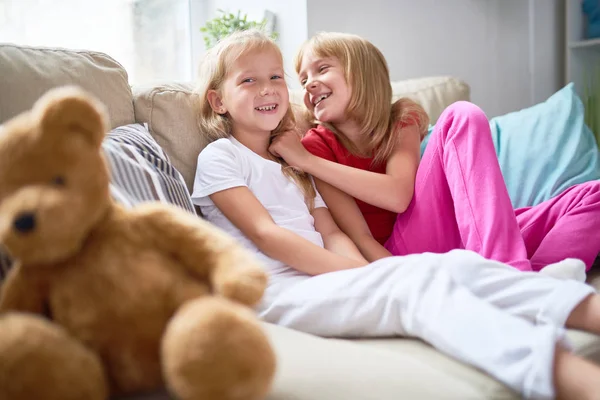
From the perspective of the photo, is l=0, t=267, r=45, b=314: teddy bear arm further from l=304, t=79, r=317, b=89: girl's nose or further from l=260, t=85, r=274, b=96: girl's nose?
l=304, t=79, r=317, b=89: girl's nose

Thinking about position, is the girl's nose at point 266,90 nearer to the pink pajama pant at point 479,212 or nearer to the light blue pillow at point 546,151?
the pink pajama pant at point 479,212

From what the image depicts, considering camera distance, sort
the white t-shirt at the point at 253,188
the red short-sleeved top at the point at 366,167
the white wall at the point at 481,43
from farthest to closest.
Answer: the white wall at the point at 481,43 → the red short-sleeved top at the point at 366,167 → the white t-shirt at the point at 253,188

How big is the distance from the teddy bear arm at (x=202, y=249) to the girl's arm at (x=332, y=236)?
2.30 feet

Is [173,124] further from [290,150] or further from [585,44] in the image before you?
Result: [585,44]

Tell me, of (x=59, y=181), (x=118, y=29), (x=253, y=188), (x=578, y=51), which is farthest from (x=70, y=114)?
(x=578, y=51)

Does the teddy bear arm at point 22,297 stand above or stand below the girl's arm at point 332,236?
above

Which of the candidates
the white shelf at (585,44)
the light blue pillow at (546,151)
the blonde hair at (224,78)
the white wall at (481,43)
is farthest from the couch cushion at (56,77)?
the white shelf at (585,44)

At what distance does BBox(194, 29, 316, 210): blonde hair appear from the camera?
138 centimetres

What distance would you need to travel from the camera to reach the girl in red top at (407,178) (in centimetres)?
129

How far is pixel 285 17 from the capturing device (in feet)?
7.34

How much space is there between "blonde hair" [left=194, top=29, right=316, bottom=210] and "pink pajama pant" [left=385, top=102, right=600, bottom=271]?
0.27 m

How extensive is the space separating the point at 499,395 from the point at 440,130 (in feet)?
2.53

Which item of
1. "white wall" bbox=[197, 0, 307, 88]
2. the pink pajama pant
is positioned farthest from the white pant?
"white wall" bbox=[197, 0, 307, 88]

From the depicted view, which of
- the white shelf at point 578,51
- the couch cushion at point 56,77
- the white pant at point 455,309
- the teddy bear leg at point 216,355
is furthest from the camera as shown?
the white shelf at point 578,51
